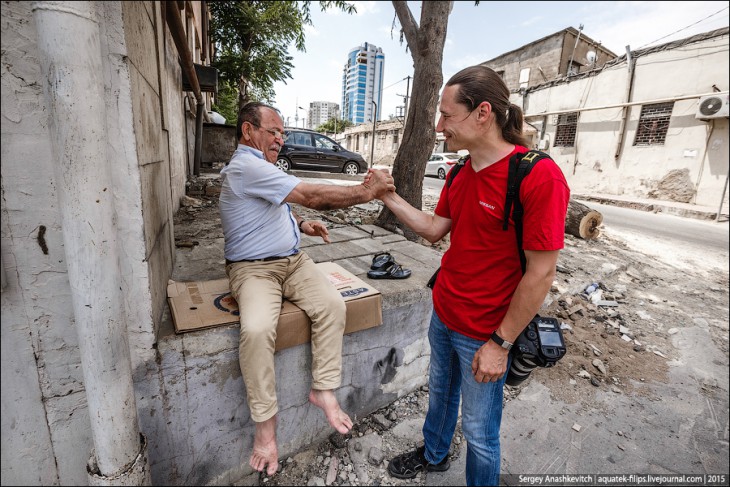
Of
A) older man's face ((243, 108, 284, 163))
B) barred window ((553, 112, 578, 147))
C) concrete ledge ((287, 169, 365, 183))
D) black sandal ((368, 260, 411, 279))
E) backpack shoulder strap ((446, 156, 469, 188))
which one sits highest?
barred window ((553, 112, 578, 147))

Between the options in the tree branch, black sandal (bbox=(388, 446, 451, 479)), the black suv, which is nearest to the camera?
black sandal (bbox=(388, 446, 451, 479))

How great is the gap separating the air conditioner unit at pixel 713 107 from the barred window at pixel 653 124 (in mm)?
1592

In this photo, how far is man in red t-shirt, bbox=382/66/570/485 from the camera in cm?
128

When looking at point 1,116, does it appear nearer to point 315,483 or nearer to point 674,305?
point 315,483

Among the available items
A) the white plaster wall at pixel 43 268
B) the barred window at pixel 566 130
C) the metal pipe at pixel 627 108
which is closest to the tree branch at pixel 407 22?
the white plaster wall at pixel 43 268

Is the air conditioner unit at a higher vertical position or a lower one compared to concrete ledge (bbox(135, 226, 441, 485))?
higher

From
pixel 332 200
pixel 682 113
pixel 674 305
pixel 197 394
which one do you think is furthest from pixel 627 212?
pixel 197 394

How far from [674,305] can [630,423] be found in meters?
2.88

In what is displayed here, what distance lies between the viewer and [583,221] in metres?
6.79

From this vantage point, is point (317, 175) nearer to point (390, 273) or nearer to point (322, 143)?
point (322, 143)

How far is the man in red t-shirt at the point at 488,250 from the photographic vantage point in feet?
4.21

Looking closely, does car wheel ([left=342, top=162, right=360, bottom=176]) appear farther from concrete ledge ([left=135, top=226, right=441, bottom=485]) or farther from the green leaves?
concrete ledge ([left=135, top=226, right=441, bottom=485])

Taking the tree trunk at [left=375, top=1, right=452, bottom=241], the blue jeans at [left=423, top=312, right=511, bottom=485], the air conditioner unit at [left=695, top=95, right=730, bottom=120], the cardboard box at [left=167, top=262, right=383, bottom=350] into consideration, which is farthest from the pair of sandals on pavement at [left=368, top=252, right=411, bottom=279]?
the air conditioner unit at [left=695, top=95, right=730, bottom=120]

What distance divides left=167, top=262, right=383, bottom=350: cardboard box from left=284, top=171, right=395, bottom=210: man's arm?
1.83ft
